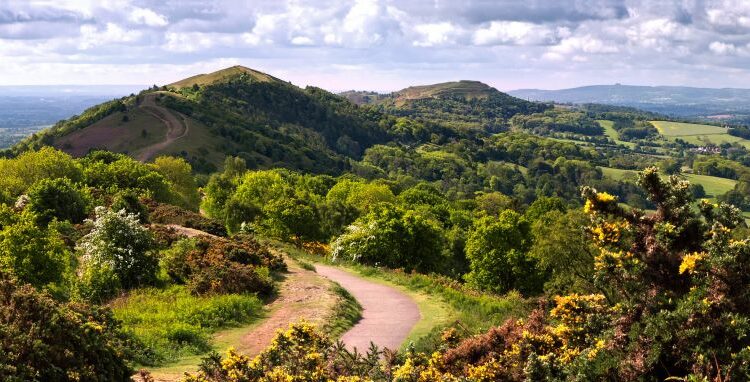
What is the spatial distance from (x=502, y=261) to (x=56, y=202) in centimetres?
2761

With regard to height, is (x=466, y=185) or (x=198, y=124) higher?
(x=198, y=124)

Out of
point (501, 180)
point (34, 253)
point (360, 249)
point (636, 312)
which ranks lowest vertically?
point (501, 180)

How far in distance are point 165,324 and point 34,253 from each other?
5792mm

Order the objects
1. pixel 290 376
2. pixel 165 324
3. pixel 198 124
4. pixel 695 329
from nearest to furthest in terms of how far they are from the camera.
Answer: pixel 695 329
pixel 290 376
pixel 165 324
pixel 198 124

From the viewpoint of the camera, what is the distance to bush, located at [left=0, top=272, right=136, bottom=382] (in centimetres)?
913

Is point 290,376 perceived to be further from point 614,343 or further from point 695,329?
point 695,329

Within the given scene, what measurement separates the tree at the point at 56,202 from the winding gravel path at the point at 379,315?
15.4 meters

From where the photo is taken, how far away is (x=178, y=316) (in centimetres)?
1934

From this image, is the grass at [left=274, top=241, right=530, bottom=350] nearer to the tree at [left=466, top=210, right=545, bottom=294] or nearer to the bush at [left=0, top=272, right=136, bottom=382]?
the bush at [left=0, top=272, right=136, bottom=382]

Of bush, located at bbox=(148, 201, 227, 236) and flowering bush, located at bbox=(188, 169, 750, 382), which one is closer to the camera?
flowering bush, located at bbox=(188, 169, 750, 382)

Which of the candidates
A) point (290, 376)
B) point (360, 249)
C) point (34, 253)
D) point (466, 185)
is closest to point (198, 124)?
point (466, 185)

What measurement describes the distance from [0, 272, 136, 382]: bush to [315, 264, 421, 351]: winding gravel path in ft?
23.0

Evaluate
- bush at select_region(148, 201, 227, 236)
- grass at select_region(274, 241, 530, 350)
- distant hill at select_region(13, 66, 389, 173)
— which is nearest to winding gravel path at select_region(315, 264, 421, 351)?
grass at select_region(274, 241, 530, 350)

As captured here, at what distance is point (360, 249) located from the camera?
37812mm
